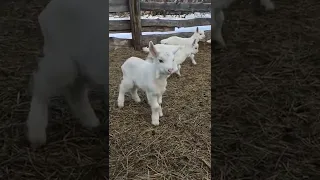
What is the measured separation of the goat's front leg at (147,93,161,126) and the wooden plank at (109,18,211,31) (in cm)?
269

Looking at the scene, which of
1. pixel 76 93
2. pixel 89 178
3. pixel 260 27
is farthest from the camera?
pixel 260 27

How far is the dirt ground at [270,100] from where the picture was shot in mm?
2145

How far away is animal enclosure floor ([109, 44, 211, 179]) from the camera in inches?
84.2

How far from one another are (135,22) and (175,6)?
0.94 meters

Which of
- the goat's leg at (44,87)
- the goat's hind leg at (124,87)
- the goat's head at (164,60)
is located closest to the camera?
the goat's leg at (44,87)

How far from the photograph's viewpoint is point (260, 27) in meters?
4.19

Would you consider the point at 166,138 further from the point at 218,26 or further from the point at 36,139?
the point at 218,26

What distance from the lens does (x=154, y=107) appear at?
2551 mm

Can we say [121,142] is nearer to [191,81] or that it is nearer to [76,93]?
[76,93]

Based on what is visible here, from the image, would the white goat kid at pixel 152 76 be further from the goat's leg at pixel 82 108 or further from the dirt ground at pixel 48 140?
the goat's leg at pixel 82 108

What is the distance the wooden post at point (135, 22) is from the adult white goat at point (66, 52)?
8.81ft

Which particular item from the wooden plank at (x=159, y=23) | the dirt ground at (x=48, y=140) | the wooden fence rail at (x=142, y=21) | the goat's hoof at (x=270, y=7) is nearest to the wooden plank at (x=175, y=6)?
the wooden fence rail at (x=142, y=21)

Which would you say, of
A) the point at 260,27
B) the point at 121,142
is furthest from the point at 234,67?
the point at 121,142

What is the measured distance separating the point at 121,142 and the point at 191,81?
1479mm
